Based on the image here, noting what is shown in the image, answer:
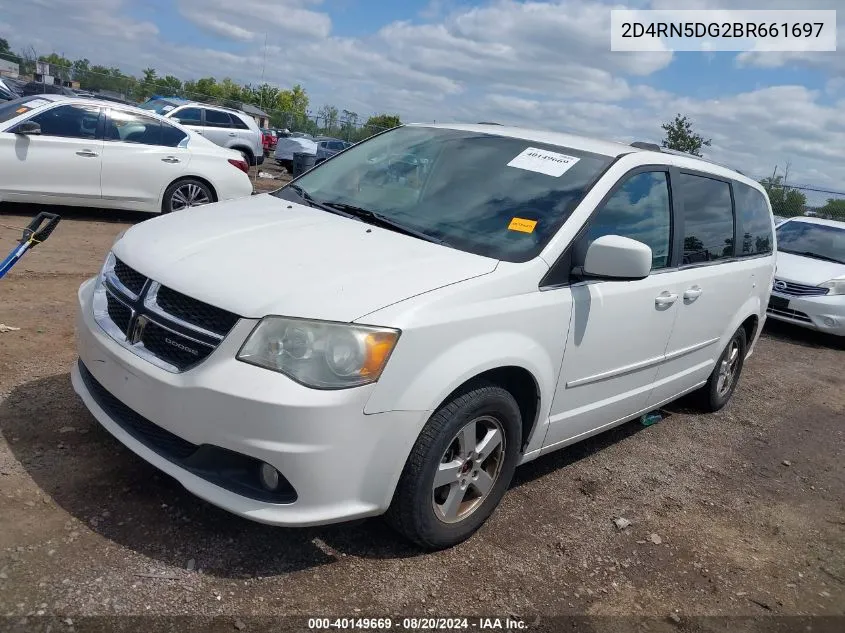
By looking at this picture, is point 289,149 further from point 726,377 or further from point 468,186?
point 468,186

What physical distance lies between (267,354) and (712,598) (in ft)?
7.38

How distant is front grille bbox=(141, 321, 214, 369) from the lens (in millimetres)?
2703

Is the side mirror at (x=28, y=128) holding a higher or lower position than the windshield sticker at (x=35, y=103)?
lower

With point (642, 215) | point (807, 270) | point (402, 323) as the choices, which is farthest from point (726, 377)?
point (807, 270)

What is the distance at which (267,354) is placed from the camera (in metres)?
2.61

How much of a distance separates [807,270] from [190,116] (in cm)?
1556

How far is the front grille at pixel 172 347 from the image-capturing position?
2.70 meters

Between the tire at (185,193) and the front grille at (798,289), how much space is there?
24.9 feet

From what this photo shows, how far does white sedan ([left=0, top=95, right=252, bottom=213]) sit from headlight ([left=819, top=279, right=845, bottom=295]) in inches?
306

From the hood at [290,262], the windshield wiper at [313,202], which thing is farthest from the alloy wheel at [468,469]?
the windshield wiper at [313,202]

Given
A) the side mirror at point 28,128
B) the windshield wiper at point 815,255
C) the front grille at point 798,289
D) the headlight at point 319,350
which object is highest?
the side mirror at point 28,128

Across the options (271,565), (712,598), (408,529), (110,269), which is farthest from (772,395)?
(110,269)

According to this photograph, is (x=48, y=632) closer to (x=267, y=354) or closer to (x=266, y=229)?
(x=267, y=354)

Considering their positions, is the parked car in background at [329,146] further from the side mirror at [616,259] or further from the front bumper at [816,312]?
the side mirror at [616,259]
